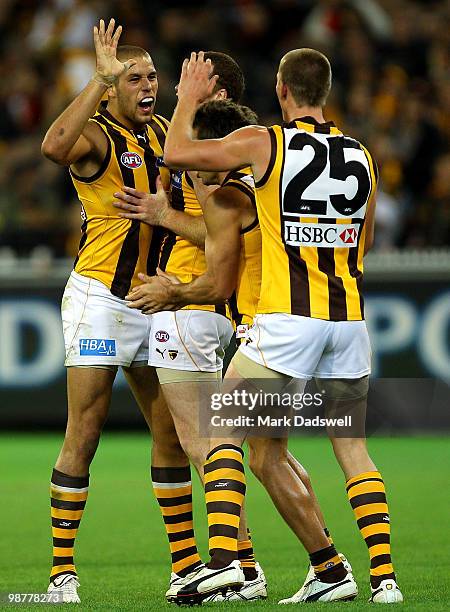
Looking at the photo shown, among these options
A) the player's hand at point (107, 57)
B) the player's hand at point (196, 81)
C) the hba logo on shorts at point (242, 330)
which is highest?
the player's hand at point (107, 57)

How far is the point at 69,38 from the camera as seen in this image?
50.0 ft

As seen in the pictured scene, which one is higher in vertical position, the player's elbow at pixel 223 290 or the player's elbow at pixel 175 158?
the player's elbow at pixel 175 158

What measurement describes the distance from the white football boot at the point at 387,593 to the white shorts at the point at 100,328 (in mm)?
1709

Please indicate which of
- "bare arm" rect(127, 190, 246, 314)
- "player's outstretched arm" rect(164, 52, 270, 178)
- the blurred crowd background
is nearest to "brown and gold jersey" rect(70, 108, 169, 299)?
"bare arm" rect(127, 190, 246, 314)

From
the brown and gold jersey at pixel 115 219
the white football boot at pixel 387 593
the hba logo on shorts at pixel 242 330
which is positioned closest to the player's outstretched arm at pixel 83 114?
the brown and gold jersey at pixel 115 219

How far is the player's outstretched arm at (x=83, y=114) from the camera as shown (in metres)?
5.98

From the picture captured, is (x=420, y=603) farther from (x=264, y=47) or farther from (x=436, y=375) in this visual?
(x=264, y=47)

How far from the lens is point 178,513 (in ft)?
20.9

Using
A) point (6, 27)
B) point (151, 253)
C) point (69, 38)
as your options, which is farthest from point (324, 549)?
point (6, 27)

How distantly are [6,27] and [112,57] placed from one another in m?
11.1

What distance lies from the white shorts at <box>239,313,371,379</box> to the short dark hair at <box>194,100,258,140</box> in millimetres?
866

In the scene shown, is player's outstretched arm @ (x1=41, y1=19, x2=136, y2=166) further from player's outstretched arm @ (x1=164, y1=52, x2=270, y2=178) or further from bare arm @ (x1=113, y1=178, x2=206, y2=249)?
player's outstretched arm @ (x1=164, y1=52, x2=270, y2=178)
